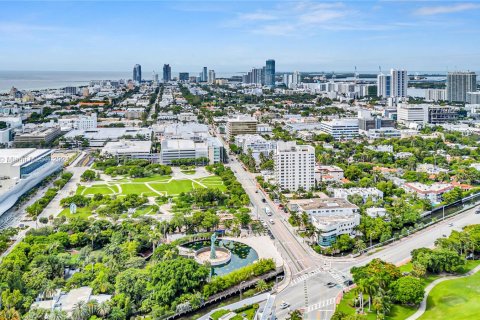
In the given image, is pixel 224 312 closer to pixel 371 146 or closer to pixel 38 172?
pixel 38 172

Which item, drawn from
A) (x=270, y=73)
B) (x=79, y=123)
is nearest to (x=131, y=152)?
(x=79, y=123)

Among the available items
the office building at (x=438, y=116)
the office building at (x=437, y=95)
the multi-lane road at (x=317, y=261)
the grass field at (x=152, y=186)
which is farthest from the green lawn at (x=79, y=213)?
the office building at (x=437, y=95)

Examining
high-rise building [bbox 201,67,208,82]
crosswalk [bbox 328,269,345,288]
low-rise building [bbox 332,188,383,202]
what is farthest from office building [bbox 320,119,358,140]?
high-rise building [bbox 201,67,208,82]

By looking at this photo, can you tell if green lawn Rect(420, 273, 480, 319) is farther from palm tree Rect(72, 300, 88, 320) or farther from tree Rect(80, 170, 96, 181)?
tree Rect(80, 170, 96, 181)

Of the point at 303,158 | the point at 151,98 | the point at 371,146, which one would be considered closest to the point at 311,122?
the point at 371,146

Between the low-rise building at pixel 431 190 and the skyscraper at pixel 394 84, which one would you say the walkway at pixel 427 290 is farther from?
the skyscraper at pixel 394 84

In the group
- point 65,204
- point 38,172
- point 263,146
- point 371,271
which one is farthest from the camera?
point 263,146
